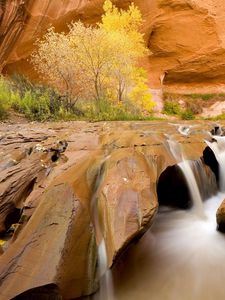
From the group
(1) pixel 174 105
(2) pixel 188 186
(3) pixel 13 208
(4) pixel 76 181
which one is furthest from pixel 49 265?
(1) pixel 174 105

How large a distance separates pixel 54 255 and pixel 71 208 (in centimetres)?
55

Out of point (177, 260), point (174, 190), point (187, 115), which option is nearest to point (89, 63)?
point (187, 115)

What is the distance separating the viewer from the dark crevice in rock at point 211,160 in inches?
251

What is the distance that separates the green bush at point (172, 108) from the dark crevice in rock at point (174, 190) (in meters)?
13.9

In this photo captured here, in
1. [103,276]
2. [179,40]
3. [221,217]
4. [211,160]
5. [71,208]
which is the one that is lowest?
[103,276]

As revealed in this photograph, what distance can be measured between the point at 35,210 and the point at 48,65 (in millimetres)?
10483

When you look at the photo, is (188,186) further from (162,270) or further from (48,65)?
(48,65)

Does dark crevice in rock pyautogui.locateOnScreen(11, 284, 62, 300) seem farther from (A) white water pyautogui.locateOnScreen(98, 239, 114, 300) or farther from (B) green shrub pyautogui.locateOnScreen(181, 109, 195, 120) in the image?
(B) green shrub pyautogui.locateOnScreen(181, 109, 195, 120)

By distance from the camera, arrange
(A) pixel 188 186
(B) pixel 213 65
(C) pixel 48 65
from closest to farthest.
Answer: (A) pixel 188 186, (C) pixel 48 65, (B) pixel 213 65

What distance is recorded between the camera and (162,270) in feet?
12.5

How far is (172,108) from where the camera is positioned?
19.3 meters

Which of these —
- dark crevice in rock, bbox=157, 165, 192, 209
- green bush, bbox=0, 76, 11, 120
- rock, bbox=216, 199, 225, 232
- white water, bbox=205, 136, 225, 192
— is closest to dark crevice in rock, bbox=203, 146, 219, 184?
white water, bbox=205, 136, 225, 192

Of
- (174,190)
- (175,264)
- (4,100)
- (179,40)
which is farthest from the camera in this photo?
(179,40)

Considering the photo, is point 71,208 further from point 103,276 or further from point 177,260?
point 177,260
